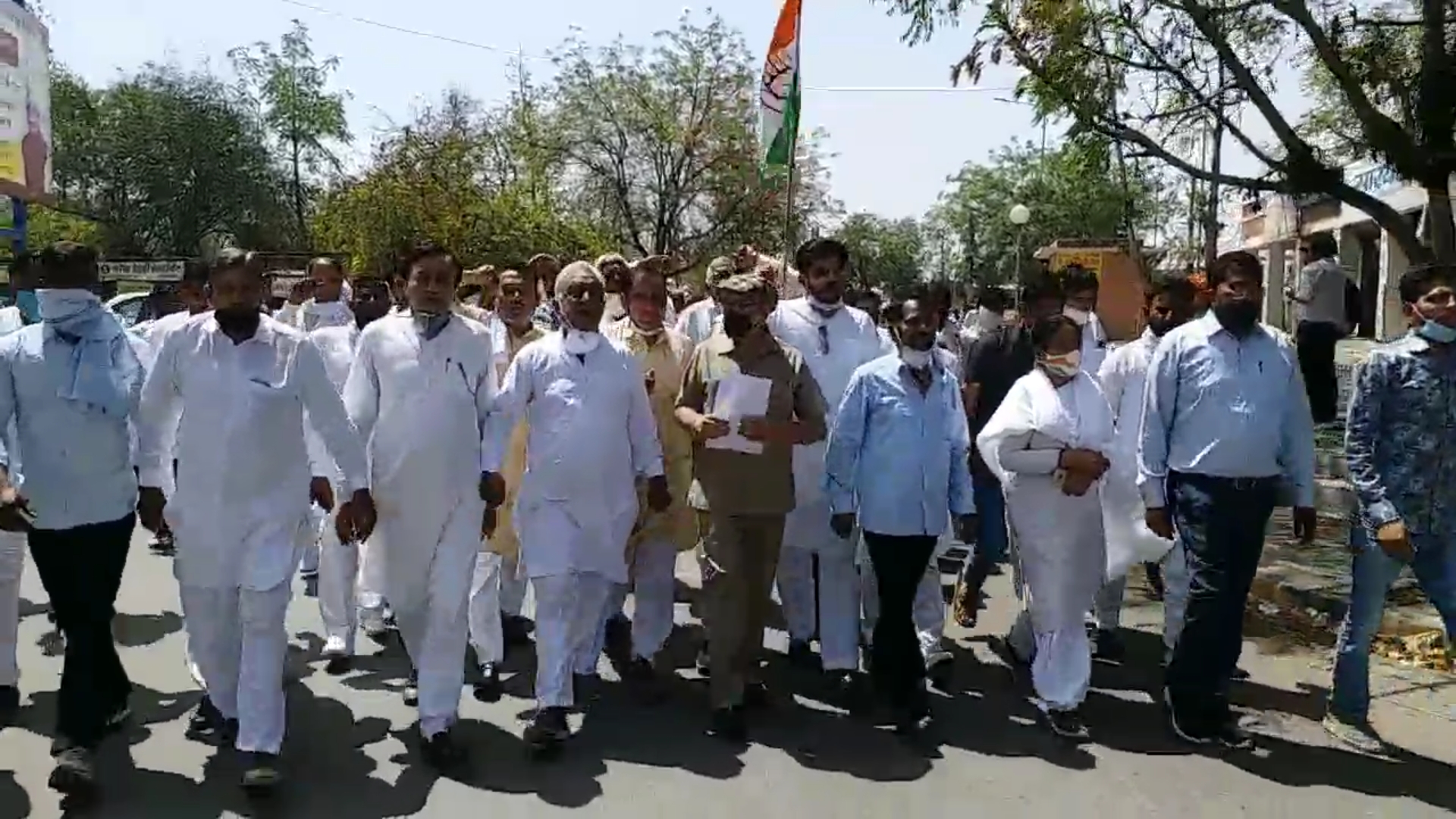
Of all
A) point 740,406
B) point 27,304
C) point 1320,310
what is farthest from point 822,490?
point 1320,310

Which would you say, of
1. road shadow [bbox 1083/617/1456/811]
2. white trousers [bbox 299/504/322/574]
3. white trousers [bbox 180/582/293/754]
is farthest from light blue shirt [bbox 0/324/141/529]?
road shadow [bbox 1083/617/1456/811]

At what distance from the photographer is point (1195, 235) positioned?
3522 cm

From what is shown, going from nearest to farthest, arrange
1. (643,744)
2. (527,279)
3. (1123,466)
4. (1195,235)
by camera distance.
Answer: (643,744) < (1123,466) < (527,279) < (1195,235)

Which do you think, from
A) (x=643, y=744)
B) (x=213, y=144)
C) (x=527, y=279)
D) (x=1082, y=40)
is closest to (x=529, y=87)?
(x=213, y=144)

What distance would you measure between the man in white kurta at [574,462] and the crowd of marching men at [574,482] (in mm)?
13

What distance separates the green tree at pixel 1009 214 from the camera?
161ft

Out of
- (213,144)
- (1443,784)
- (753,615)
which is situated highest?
(213,144)

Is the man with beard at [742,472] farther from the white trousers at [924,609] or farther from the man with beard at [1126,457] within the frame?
the man with beard at [1126,457]

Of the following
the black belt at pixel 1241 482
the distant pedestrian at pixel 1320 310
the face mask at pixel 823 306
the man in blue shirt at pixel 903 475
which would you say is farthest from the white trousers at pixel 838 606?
the distant pedestrian at pixel 1320 310

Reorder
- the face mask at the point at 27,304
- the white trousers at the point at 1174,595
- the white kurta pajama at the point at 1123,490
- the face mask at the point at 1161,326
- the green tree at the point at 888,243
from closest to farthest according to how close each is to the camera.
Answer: the face mask at the point at 27,304 < the white trousers at the point at 1174,595 < the white kurta pajama at the point at 1123,490 < the face mask at the point at 1161,326 < the green tree at the point at 888,243

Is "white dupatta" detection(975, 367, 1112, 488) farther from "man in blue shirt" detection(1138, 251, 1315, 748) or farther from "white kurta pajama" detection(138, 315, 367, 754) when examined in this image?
"white kurta pajama" detection(138, 315, 367, 754)

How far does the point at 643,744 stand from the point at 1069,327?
2.38 m

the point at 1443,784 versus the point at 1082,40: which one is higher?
the point at 1082,40

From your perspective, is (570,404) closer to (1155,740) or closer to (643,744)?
(643,744)
